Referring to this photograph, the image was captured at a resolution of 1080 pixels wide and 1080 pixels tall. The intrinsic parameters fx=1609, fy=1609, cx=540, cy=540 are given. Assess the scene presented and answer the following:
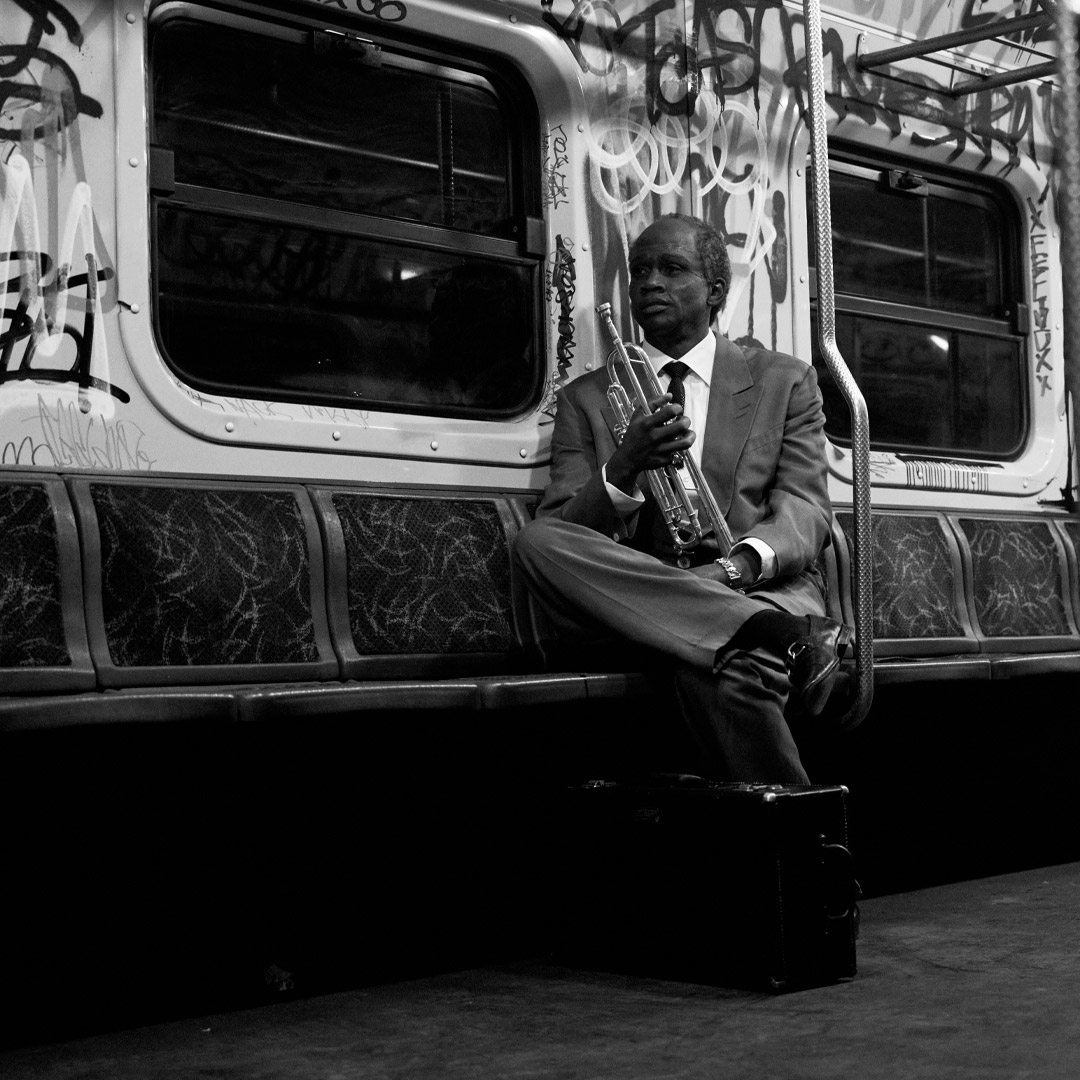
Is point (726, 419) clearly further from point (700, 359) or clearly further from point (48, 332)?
point (48, 332)

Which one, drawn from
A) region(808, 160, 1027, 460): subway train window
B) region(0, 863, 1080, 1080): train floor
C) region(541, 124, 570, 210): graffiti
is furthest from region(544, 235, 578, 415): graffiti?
region(0, 863, 1080, 1080): train floor

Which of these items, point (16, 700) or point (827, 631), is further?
point (827, 631)

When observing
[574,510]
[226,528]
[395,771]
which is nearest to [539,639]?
[574,510]

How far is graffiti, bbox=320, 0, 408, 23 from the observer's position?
3.85 m

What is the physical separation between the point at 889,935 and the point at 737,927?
710 mm

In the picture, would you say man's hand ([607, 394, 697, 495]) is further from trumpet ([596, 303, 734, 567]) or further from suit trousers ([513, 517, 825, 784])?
suit trousers ([513, 517, 825, 784])

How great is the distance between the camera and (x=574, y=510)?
145 inches

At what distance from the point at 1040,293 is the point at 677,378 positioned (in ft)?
7.42

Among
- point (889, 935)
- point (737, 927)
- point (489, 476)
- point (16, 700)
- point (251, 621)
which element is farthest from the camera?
point (489, 476)

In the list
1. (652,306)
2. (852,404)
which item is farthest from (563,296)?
(852,404)

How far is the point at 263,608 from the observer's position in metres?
3.32

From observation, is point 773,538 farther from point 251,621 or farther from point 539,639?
point 251,621

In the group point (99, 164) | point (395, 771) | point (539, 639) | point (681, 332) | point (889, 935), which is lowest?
point (889, 935)

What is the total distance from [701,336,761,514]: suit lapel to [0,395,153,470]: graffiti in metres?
1.34
